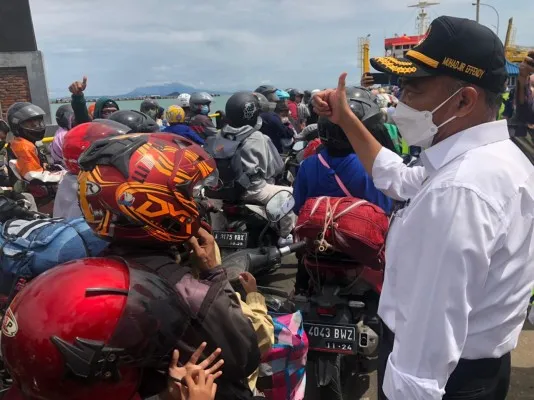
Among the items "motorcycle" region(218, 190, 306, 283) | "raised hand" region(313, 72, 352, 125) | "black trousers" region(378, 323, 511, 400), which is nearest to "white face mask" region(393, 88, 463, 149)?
"raised hand" region(313, 72, 352, 125)

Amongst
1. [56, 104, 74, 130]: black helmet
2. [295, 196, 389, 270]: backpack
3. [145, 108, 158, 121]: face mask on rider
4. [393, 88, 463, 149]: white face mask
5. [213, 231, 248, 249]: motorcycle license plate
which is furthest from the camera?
[145, 108, 158, 121]: face mask on rider

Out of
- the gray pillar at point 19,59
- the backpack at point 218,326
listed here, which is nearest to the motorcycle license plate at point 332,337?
the backpack at point 218,326

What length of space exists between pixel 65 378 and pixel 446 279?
3.54 ft

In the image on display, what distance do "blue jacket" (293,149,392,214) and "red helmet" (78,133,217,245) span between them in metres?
1.60

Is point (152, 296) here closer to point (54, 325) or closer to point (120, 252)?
point (54, 325)

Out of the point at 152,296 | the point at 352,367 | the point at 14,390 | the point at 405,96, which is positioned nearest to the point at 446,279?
the point at 405,96

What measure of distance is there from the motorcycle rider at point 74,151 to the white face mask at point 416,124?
78.5 inches

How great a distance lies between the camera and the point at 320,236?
9.34 ft

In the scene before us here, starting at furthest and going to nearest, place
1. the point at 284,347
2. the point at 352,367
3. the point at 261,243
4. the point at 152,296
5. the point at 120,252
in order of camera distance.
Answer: the point at 261,243, the point at 352,367, the point at 284,347, the point at 120,252, the point at 152,296

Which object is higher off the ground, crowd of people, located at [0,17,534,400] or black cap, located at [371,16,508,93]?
black cap, located at [371,16,508,93]

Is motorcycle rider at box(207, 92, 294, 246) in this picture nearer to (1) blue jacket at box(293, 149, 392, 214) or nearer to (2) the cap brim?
(1) blue jacket at box(293, 149, 392, 214)

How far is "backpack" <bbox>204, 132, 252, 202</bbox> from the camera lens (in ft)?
16.2

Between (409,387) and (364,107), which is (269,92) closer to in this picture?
(364,107)

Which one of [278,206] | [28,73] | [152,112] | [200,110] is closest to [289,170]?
[200,110]
